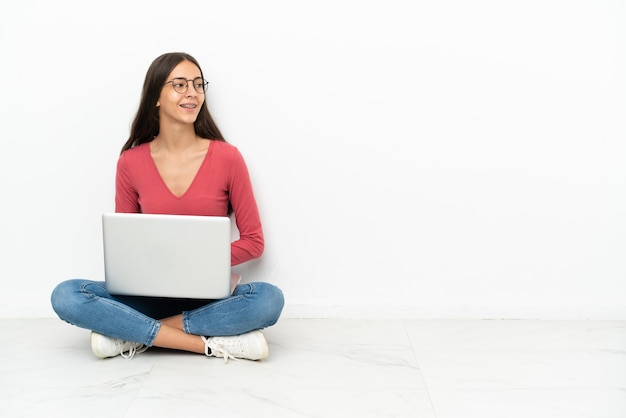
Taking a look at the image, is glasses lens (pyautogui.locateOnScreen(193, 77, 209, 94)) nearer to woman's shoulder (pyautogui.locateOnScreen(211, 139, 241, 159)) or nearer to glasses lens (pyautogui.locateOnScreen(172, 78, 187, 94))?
glasses lens (pyautogui.locateOnScreen(172, 78, 187, 94))

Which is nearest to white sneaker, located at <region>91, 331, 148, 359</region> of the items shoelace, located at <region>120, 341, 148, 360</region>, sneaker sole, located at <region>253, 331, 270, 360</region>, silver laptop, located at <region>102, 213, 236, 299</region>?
shoelace, located at <region>120, 341, 148, 360</region>

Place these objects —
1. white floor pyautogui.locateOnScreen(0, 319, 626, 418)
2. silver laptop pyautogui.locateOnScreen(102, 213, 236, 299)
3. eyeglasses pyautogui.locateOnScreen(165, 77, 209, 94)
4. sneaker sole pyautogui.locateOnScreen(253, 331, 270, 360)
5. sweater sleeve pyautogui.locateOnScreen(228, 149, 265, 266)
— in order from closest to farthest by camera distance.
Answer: white floor pyautogui.locateOnScreen(0, 319, 626, 418) < silver laptop pyautogui.locateOnScreen(102, 213, 236, 299) < sneaker sole pyautogui.locateOnScreen(253, 331, 270, 360) < eyeglasses pyautogui.locateOnScreen(165, 77, 209, 94) < sweater sleeve pyautogui.locateOnScreen(228, 149, 265, 266)

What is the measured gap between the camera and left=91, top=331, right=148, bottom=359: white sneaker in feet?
7.85

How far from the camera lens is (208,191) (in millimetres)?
2611

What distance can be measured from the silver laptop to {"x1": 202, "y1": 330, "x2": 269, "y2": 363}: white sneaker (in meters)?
0.17

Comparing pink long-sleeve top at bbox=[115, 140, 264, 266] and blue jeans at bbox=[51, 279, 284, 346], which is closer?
blue jeans at bbox=[51, 279, 284, 346]

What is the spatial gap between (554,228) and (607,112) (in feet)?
1.36

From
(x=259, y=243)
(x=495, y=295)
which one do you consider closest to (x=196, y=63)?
(x=259, y=243)

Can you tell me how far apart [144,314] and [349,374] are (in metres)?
0.67

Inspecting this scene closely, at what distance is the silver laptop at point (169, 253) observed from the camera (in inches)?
89.8

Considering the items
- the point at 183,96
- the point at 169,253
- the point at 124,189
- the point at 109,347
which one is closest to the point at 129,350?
the point at 109,347

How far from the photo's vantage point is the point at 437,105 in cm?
268

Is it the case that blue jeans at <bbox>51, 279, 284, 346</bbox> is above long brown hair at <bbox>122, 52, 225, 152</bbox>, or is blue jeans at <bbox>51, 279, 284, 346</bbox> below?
below

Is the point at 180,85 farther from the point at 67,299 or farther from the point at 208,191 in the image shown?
the point at 67,299
